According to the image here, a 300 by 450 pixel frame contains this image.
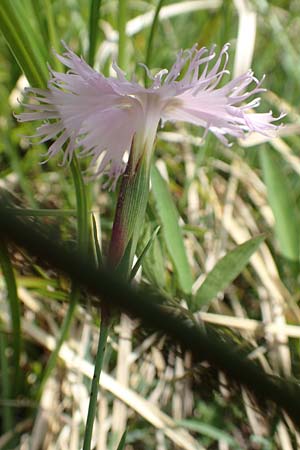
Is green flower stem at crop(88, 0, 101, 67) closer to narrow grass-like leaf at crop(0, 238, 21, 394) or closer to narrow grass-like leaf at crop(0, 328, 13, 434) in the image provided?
narrow grass-like leaf at crop(0, 238, 21, 394)

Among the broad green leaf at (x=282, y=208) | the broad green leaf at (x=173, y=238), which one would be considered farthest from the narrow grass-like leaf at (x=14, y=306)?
the broad green leaf at (x=282, y=208)

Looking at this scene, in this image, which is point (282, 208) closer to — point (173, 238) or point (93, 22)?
point (173, 238)

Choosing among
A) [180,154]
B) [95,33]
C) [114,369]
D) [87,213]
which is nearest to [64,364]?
[114,369]

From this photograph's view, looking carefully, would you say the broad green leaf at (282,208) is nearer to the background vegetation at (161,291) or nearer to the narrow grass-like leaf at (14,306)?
the background vegetation at (161,291)

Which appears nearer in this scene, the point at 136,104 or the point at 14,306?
the point at 136,104

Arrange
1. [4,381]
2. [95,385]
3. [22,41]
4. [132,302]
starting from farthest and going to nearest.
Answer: [4,381] → [22,41] → [95,385] → [132,302]

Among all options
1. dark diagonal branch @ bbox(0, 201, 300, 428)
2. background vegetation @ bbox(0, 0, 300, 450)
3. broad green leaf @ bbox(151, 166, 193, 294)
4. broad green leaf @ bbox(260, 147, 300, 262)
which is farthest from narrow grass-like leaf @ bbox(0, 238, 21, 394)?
dark diagonal branch @ bbox(0, 201, 300, 428)

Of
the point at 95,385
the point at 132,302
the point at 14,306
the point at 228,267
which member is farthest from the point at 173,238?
the point at 132,302
